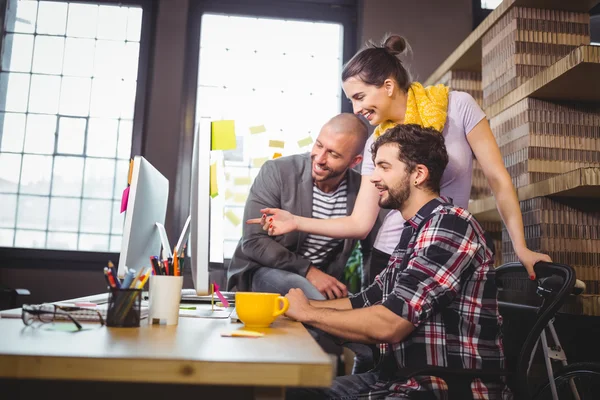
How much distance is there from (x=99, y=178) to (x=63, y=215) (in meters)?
0.33

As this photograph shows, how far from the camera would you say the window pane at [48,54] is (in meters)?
3.91

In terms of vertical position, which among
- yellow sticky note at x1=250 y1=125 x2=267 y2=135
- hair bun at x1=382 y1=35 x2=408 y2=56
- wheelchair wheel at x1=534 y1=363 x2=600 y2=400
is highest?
yellow sticky note at x1=250 y1=125 x2=267 y2=135

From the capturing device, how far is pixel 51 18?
395 cm

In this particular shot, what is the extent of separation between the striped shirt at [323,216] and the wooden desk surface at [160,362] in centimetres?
131

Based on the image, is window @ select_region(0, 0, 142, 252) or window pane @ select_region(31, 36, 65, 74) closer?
window @ select_region(0, 0, 142, 252)

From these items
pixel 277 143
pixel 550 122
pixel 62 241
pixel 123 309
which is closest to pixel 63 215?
pixel 62 241

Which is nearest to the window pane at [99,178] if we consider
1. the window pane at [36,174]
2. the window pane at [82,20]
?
the window pane at [36,174]

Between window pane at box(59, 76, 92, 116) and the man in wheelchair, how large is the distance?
3106 millimetres

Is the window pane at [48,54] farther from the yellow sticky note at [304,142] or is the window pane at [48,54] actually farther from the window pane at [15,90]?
the yellow sticky note at [304,142]

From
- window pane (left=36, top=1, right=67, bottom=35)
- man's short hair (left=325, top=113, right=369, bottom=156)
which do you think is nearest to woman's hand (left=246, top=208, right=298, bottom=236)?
man's short hair (left=325, top=113, right=369, bottom=156)

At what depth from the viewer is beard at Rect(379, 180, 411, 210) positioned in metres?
1.43

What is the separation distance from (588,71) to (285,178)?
1093mm

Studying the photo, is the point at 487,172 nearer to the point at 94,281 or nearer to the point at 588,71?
the point at 588,71

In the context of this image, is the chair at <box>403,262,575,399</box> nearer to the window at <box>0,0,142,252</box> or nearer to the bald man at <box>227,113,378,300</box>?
the bald man at <box>227,113,378,300</box>
